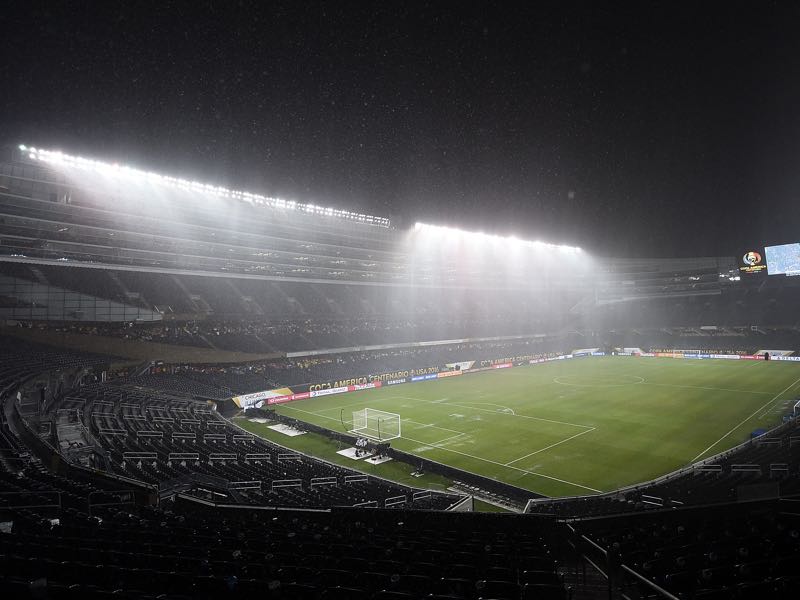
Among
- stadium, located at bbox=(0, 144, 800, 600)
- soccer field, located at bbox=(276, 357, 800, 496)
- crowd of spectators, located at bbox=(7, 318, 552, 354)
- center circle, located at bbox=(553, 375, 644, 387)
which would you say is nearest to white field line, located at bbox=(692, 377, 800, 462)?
soccer field, located at bbox=(276, 357, 800, 496)

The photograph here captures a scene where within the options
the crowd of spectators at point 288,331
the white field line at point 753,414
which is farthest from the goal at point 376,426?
the crowd of spectators at point 288,331

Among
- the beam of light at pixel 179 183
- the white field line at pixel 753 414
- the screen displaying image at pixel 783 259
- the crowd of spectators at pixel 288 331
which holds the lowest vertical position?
the white field line at pixel 753 414

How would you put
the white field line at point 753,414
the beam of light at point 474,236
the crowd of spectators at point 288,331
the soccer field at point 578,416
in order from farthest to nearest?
the beam of light at point 474,236
the crowd of spectators at point 288,331
the white field line at point 753,414
the soccer field at point 578,416

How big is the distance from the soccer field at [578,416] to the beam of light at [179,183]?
20374 mm

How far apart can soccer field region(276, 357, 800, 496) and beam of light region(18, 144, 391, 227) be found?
66.8ft

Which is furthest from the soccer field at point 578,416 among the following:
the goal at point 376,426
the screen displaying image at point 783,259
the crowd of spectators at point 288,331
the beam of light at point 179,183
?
the beam of light at point 179,183

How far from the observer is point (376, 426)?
31797 mm

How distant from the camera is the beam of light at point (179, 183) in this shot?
35.8 metres

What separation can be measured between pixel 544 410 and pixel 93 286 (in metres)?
44.0

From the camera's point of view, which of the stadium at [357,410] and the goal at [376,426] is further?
the goal at [376,426]

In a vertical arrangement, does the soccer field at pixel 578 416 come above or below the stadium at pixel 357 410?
below

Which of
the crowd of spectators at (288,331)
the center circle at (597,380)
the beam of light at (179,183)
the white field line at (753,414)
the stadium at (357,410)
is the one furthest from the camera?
the center circle at (597,380)

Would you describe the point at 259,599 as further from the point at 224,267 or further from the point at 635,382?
the point at 224,267

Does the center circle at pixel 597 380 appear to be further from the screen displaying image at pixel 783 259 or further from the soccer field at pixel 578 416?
the screen displaying image at pixel 783 259
